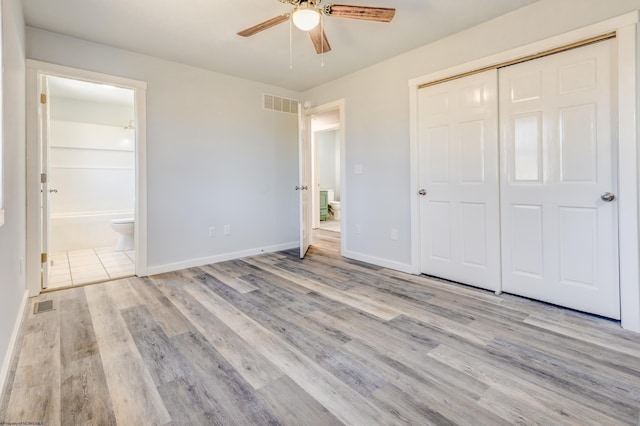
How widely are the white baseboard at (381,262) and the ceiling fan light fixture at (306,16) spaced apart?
2.52 m

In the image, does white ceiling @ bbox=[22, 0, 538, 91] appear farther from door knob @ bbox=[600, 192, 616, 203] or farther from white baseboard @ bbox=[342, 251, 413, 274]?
white baseboard @ bbox=[342, 251, 413, 274]

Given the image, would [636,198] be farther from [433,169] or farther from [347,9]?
[347,9]

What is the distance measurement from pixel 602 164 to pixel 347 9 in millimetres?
2080

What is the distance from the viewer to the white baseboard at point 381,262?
134 inches

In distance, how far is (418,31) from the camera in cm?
281

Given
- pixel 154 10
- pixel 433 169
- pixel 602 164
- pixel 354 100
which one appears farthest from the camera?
pixel 354 100

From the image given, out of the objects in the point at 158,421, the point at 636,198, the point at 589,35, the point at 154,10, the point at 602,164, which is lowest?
the point at 158,421

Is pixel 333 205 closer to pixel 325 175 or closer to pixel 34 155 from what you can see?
pixel 325 175

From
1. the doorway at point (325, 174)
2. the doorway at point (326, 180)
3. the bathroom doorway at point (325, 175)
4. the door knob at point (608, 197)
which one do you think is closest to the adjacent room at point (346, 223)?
the door knob at point (608, 197)

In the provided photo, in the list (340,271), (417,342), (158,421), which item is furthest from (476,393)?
(340,271)

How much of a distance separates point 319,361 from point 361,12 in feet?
7.18

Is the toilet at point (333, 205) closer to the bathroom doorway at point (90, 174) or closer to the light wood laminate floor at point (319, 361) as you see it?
the bathroom doorway at point (90, 174)

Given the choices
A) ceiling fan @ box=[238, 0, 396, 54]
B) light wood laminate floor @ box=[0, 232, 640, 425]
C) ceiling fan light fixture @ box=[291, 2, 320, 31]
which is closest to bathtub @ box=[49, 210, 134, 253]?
light wood laminate floor @ box=[0, 232, 640, 425]

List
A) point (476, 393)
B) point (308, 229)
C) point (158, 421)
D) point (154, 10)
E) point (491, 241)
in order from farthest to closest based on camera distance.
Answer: point (308, 229) → point (491, 241) → point (154, 10) → point (476, 393) → point (158, 421)
